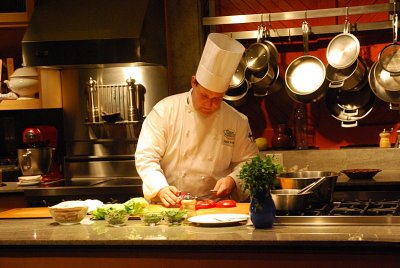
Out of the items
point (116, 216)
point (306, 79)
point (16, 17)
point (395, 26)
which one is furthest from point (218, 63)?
point (16, 17)

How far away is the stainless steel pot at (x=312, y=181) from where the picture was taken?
110 inches

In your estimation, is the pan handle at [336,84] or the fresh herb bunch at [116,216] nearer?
the fresh herb bunch at [116,216]

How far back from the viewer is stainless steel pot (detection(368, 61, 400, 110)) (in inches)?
178

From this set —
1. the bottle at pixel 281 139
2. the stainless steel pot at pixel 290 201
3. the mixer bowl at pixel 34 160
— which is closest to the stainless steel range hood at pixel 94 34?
the mixer bowl at pixel 34 160

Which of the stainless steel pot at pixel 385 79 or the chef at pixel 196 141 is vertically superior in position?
the stainless steel pot at pixel 385 79

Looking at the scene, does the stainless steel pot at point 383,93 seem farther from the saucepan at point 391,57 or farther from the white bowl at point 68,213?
the white bowl at point 68,213

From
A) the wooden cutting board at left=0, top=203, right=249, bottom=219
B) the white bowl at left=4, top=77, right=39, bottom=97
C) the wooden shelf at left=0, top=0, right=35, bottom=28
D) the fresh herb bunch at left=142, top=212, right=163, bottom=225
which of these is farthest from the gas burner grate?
the wooden shelf at left=0, top=0, right=35, bottom=28

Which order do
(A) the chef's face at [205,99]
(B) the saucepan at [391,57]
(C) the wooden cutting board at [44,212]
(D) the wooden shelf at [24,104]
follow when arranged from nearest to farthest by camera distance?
(C) the wooden cutting board at [44,212] < (A) the chef's face at [205,99] < (B) the saucepan at [391,57] < (D) the wooden shelf at [24,104]

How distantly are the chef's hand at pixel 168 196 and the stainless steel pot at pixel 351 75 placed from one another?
1965 millimetres

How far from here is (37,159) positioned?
4.66 m

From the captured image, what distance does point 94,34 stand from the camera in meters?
4.45

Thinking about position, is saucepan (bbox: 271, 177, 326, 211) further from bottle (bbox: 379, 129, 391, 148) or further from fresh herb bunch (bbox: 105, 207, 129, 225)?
bottle (bbox: 379, 129, 391, 148)

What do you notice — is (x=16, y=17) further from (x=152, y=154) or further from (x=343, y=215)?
(x=343, y=215)

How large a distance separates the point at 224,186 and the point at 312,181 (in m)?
0.64
